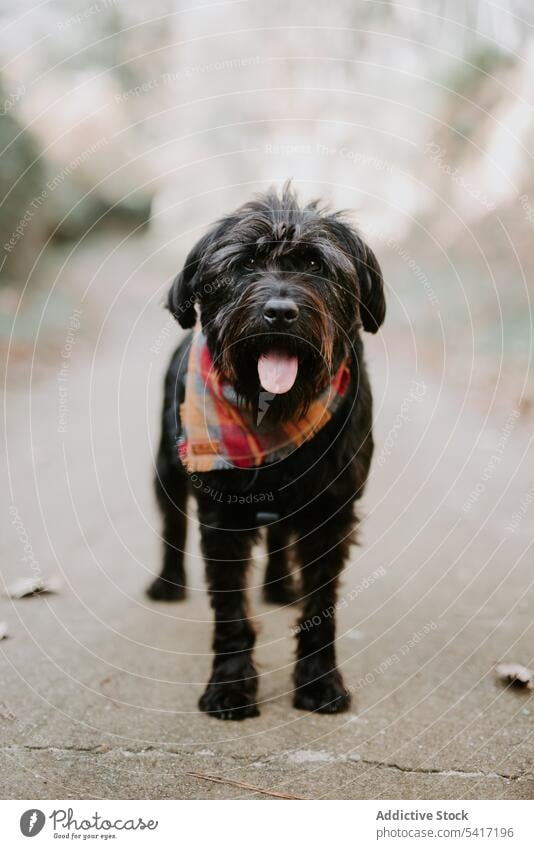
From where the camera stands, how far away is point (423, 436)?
21.1 ft

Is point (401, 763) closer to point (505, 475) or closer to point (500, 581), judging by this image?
point (500, 581)

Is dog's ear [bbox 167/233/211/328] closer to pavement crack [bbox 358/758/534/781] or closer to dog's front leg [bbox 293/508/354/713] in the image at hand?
dog's front leg [bbox 293/508/354/713]

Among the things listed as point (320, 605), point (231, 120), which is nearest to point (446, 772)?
point (320, 605)

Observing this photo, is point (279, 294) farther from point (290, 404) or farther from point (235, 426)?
point (235, 426)

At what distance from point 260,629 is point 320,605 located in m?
0.34

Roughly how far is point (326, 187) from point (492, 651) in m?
2.16

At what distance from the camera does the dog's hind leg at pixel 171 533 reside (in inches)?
158

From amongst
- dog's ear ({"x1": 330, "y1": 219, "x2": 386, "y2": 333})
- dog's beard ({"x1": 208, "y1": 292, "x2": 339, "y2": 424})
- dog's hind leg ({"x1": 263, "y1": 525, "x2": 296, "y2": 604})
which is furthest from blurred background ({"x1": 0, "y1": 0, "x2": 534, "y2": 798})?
dog's beard ({"x1": 208, "y1": 292, "x2": 339, "y2": 424})

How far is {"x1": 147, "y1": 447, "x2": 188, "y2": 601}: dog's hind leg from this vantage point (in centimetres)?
402

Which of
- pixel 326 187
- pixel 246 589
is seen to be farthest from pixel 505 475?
pixel 246 589

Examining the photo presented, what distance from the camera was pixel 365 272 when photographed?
3061 millimetres

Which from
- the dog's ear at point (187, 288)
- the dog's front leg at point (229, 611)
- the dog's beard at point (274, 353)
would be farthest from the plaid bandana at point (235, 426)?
the dog's front leg at point (229, 611)

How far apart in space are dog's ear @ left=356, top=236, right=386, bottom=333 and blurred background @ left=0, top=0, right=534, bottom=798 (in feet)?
0.91

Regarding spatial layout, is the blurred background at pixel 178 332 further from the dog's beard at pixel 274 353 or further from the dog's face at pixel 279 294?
the dog's beard at pixel 274 353
